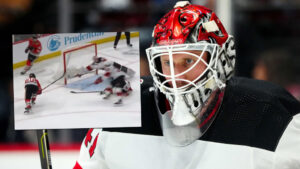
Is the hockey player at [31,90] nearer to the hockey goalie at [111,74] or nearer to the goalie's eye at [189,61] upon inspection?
the hockey goalie at [111,74]

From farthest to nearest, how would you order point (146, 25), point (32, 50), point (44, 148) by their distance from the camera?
point (146, 25)
point (44, 148)
point (32, 50)

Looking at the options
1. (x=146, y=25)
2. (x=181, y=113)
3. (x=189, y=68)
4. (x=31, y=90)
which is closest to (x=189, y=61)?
(x=189, y=68)

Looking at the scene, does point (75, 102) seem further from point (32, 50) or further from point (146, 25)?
point (146, 25)

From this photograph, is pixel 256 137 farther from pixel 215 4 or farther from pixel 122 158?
pixel 215 4

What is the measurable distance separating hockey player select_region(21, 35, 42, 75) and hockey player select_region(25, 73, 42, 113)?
2 centimetres

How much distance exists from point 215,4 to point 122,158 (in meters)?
1.20

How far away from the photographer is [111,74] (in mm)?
1398

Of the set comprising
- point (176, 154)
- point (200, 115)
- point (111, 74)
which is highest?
point (111, 74)

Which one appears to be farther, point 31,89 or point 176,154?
point 176,154

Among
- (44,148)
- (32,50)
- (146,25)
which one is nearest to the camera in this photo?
(32,50)

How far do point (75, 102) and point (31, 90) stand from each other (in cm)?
12

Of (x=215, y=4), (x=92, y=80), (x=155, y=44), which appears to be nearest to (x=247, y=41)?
(x=215, y=4)

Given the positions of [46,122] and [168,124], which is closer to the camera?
[46,122]

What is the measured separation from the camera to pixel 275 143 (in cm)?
147
